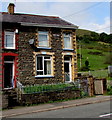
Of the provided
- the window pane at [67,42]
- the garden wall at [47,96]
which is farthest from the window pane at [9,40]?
the window pane at [67,42]

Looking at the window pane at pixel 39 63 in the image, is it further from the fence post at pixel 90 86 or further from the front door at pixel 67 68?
the fence post at pixel 90 86

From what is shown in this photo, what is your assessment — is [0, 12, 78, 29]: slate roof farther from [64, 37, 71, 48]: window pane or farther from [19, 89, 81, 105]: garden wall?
[19, 89, 81, 105]: garden wall

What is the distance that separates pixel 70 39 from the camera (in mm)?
18172

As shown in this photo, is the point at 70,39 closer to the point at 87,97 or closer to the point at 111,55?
the point at 87,97

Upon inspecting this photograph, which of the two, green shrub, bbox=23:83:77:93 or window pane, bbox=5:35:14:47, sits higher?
window pane, bbox=5:35:14:47

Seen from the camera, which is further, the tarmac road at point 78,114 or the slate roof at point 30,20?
the slate roof at point 30,20

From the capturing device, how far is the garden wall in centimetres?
1234

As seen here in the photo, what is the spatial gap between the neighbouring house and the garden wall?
2937mm

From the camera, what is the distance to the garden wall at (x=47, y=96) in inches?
486

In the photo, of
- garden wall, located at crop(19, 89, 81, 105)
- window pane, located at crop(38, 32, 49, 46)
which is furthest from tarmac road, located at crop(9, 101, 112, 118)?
window pane, located at crop(38, 32, 49, 46)

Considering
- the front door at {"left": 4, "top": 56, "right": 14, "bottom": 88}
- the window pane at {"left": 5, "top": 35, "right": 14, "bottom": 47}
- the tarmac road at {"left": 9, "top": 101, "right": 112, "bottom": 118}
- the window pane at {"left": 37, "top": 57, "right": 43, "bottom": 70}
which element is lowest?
the tarmac road at {"left": 9, "top": 101, "right": 112, "bottom": 118}

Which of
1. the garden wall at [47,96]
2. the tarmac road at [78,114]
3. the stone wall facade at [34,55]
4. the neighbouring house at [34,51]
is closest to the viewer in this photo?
the tarmac road at [78,114]

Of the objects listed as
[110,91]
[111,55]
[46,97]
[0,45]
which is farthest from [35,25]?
[111,55]

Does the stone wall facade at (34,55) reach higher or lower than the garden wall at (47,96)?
higher
